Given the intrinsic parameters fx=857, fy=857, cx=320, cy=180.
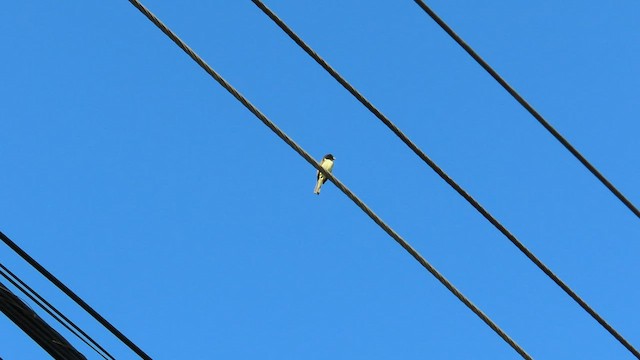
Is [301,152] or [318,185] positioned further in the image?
[318,185]

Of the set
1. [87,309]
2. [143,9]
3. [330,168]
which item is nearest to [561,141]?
[143,9]

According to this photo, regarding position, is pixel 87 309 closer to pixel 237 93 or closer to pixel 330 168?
pixel 237 93

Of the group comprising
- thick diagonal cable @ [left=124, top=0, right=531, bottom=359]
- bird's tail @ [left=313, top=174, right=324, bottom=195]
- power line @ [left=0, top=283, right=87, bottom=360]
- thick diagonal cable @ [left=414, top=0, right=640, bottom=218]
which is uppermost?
bird's tail @ [left=313, top=174, right=324, bottom=195]

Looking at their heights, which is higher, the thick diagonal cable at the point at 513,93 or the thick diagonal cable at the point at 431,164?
the thick diagonal cable at the point at 513,93

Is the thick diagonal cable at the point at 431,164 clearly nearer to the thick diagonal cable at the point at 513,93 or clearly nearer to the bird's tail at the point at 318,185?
the thick diagonal cable at the point at 513,93

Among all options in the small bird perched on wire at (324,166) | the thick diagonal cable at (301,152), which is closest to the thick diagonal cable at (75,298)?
the thick diagonal cable at (301,152)

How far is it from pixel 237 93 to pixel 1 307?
6.01ft

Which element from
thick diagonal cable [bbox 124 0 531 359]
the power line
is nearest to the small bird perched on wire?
thick diagonal cable [bbox 124 0 531 359]

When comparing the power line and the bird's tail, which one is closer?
the power line

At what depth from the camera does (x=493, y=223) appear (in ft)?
16.8

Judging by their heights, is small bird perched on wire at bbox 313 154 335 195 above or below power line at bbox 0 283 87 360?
above

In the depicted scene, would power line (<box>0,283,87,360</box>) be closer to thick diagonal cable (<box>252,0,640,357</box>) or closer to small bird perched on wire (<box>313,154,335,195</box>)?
thick diagonal cable (<box>252,0,640,357</box>)

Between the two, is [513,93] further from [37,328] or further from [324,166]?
[324,166]

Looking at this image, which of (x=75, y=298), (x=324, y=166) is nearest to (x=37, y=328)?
(x=75, y=298)
